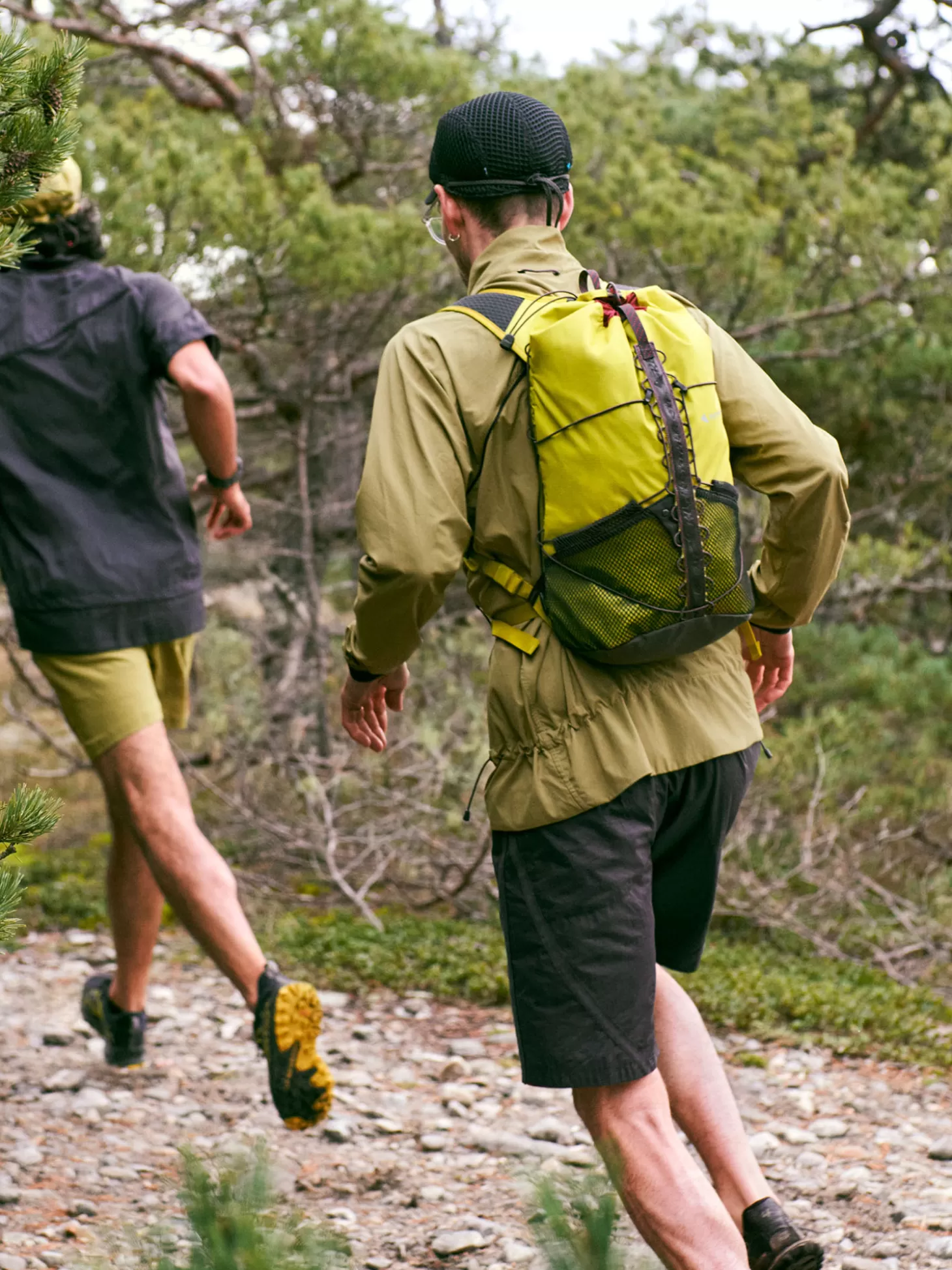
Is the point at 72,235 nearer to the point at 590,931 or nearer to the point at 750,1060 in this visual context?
the point at 590,931

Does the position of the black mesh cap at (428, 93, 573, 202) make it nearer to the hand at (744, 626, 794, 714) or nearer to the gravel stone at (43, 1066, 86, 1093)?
the hand at (744, 626, 794, 714)

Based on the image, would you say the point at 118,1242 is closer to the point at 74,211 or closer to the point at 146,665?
the point at 146,665

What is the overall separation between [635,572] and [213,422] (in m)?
1.75

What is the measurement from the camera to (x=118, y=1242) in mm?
1355

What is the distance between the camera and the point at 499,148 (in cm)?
226

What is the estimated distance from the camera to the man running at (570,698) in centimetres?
211

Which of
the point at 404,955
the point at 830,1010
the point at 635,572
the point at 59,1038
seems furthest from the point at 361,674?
the point at 404,955

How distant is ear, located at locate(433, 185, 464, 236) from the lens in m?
2.35

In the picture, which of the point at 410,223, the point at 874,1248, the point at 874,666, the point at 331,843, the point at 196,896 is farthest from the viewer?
the point at 874,666

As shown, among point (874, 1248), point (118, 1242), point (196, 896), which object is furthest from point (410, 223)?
A: point (118, 1242)

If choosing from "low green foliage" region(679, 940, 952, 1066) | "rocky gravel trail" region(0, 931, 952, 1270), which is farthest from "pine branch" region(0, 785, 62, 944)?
"low green foliage" region(679, 940, 952, 1066)

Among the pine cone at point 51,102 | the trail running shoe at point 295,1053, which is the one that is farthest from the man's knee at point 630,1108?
the pine cone at point 51,102

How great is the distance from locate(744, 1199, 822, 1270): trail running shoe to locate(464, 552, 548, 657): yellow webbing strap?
109cm

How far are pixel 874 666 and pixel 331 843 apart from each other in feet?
9.67
